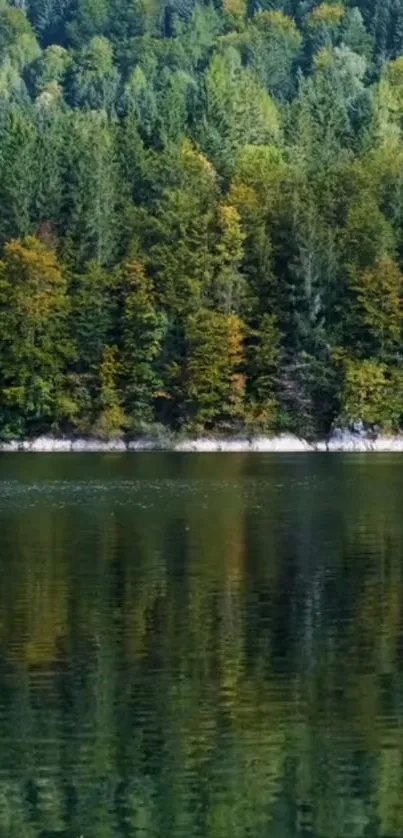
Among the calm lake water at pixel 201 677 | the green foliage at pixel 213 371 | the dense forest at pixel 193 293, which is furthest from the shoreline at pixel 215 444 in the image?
the calm lake water at pixel 201 677

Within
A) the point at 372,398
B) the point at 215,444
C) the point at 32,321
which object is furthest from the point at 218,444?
the point at 32,321

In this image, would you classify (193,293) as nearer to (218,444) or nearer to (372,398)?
(218,444)

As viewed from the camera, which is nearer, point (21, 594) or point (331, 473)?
point (21, 594)

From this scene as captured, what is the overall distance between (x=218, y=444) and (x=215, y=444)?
0.54 feet

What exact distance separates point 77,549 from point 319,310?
2401 inches

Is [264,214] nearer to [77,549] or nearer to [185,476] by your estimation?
[185,476]

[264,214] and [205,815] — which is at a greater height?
[264,214]

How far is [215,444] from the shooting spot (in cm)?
9962

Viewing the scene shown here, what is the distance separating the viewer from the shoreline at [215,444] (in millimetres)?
97562

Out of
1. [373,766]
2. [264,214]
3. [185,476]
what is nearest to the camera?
[373,766]

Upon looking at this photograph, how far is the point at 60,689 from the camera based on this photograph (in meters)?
25.5

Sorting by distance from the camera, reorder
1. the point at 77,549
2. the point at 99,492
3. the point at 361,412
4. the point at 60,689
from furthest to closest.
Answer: the point at 361,412, the point at 99,492, the point at 77,549, the point at 60,689

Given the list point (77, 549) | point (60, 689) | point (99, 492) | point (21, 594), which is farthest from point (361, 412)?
point (60, 689)

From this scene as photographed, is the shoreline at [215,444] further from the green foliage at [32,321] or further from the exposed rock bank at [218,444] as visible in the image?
the green foliage at [32,321]
